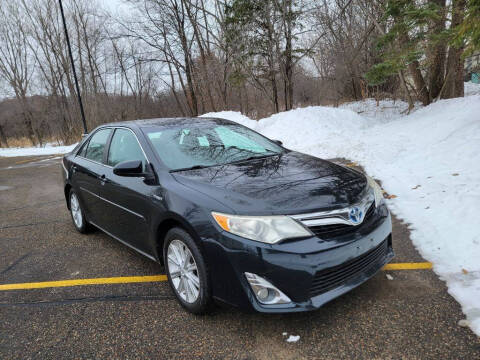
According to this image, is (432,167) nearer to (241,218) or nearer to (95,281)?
(241,218)

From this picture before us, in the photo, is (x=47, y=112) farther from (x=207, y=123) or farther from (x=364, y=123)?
(x=207, y=123)

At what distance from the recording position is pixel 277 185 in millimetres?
2514

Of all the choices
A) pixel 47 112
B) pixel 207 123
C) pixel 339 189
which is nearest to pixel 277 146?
pixel 207 123

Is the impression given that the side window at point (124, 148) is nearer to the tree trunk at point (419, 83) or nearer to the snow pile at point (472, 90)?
the tree trunk at point (419, 83)

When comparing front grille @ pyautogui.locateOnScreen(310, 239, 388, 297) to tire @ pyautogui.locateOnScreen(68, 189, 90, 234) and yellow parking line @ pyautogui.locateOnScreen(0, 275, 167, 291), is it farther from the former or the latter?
tire @ pyautogui.locateOnScreen(68, 189, 90, 234)

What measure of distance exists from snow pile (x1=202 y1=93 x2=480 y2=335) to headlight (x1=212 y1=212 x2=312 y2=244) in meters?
1.36

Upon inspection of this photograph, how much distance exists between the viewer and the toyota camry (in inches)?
84.1

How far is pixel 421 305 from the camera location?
2.53m

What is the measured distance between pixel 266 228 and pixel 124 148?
2.02 meters

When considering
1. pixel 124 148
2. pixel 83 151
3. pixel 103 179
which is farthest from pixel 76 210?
pixel 124 148

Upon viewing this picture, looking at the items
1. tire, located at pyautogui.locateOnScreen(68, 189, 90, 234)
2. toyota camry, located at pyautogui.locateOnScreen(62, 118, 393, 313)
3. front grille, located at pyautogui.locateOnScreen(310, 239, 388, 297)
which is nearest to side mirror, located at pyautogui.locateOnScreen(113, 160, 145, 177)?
toyota camry, located at pyautogui.locateOnScreen(62, 118, 393, 313)

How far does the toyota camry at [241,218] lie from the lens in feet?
7.01

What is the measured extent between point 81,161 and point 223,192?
2.71 m

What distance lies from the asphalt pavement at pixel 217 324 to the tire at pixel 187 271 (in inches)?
5.7
